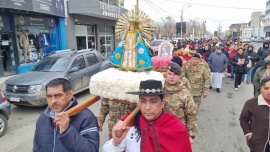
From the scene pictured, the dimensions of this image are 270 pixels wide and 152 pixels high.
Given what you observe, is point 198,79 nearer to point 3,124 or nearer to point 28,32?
point 3,124

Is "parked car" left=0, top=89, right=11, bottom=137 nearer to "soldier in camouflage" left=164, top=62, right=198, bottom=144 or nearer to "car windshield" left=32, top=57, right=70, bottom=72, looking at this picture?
"car windshield" left=32, top=57, right=70, bottom=72

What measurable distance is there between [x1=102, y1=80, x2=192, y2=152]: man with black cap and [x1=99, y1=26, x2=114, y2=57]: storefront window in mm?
20396

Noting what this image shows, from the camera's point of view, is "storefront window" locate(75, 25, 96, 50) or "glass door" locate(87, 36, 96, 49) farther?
"glass door" locate(87, 36, 96, 49)

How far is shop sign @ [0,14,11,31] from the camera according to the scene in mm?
11438

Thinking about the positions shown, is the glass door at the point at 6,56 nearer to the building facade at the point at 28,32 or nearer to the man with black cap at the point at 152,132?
the building facade at the point at 28,32

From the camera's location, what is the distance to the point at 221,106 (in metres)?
7.25

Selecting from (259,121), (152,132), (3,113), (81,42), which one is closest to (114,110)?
(152,132)

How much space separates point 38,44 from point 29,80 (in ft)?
27.2

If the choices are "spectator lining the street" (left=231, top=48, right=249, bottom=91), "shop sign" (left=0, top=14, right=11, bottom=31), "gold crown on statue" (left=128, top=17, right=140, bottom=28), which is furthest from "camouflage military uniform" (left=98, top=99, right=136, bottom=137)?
"shop sign" (left=0, top=14, right=11, bottom=31)

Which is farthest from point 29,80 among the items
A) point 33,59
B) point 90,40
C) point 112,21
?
point 112,21

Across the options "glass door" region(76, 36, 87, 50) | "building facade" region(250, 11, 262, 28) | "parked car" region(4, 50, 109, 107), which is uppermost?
"building facade" region(250, 11, 262, 28)

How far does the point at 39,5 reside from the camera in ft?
41.6

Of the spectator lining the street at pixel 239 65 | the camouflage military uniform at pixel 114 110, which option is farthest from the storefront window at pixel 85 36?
the camouflage military uniform at pixel 114 110

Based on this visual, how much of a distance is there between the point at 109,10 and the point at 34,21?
23.5 ft
